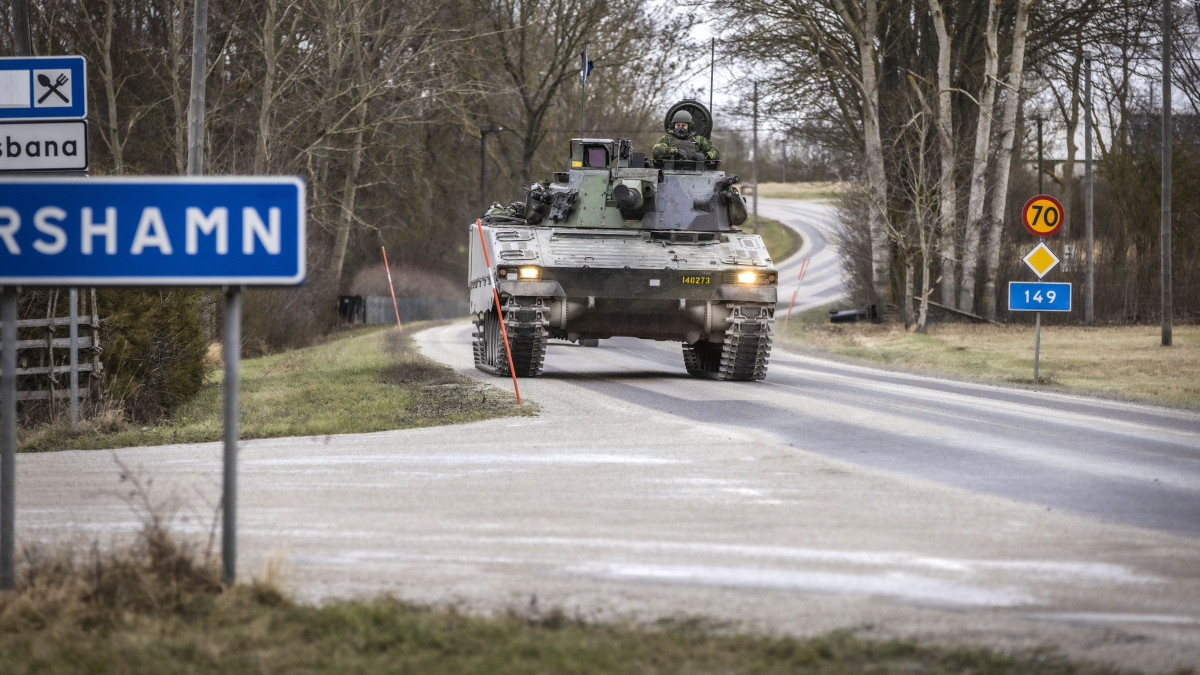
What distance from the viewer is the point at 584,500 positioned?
8.31 metres

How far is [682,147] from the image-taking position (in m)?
21.4

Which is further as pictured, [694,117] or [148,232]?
[694,117]

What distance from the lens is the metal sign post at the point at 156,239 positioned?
5.63m

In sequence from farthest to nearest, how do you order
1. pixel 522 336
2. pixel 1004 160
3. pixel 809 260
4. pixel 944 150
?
1. pixel 809 260
2. pixel 1004 160
3. pixel 944 150
4. pixel 522 336

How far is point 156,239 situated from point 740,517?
361cm

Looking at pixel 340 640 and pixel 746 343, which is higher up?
pixel 746 343

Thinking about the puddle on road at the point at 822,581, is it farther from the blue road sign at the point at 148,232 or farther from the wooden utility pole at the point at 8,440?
the wooden utility pole at the point at 8,440

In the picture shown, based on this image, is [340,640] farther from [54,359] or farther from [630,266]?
[630,266]

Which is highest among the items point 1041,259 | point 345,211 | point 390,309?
point 345,211

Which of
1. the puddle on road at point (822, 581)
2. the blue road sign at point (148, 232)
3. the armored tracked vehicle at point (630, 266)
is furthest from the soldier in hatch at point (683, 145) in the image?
the blue road sign at point (148, 232)

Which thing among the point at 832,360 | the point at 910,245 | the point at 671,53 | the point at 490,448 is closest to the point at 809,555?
the point at 490,448

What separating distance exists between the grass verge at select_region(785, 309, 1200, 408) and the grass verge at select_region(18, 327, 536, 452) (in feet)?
28.2

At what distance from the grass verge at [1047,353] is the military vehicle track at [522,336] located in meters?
7.34

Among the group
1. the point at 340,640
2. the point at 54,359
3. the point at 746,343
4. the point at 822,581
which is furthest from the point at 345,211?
the point at 340,640
